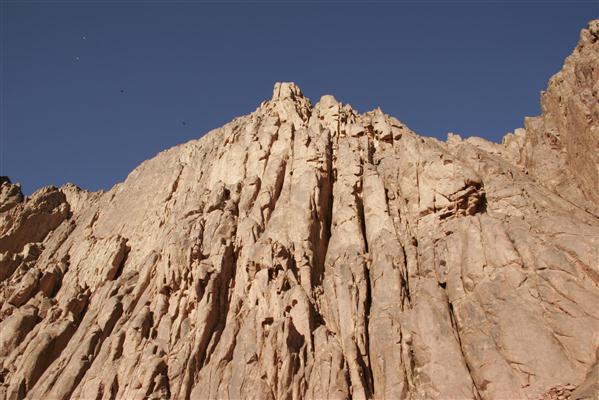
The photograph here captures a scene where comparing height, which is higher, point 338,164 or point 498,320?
point 338,164

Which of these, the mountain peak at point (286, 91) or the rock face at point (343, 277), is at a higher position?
the mountain peak at point (286, 91)

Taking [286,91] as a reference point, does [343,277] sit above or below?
below

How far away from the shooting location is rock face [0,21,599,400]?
101ft

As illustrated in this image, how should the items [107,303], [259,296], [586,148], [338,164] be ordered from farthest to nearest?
[338,164] → [107,303] → [586,148] → [259,296]

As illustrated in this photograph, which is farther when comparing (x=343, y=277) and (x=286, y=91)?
(x=286, y=91)

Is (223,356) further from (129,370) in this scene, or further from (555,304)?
(555,304)

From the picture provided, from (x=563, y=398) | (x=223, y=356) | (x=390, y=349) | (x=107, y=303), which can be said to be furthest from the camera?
(x=107, y=303)

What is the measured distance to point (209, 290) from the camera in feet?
129

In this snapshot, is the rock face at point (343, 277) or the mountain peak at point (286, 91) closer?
the rock face at point (343, 277)

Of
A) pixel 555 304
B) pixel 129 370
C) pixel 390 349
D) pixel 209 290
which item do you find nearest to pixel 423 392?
pixel 390 349

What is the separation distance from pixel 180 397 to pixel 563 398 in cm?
2289

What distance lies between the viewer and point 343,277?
38.5 m

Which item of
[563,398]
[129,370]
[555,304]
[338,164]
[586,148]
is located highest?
[338,164]

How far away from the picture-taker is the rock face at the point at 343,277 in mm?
30703
